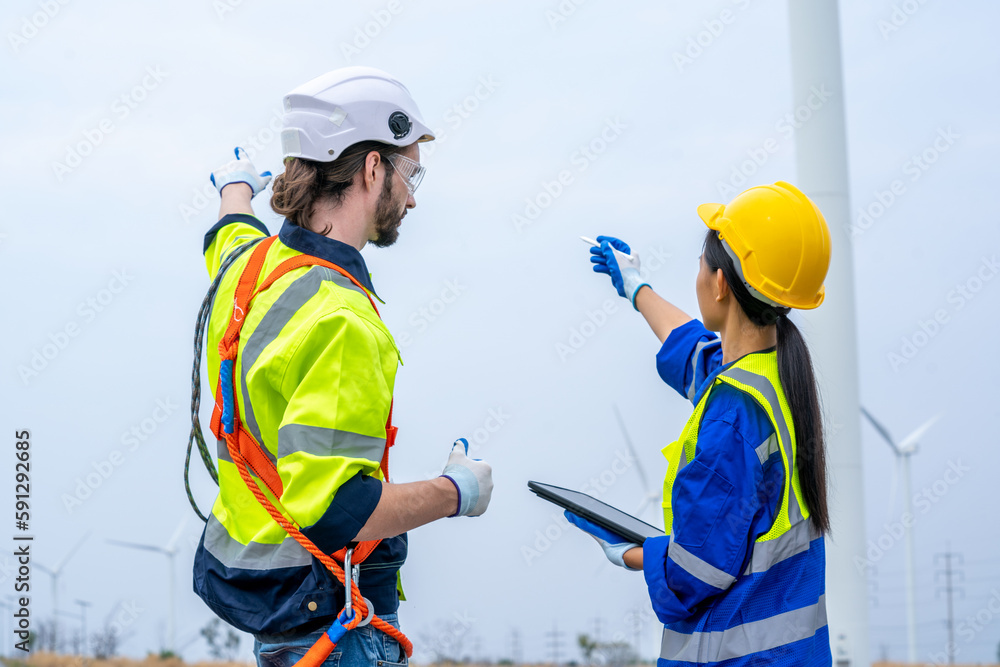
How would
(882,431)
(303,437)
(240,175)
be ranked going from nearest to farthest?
1. (303,437)
2. (240,175)
3. (882,431)

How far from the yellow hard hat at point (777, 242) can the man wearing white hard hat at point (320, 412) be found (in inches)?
49.3

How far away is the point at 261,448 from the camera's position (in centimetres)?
291

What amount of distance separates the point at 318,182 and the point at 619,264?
5.93 ft

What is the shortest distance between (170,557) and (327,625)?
17736 mm

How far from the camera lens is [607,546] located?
3.40 metres

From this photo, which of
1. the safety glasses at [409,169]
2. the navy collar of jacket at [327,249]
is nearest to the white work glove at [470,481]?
the navy collar of jacket at [327,249]

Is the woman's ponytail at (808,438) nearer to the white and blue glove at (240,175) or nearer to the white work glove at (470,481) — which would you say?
the white work glove at (470,481)

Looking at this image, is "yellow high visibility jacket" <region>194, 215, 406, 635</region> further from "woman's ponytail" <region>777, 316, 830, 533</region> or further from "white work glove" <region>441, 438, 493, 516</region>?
"woman's ponytail" <region>777, 316, 830, 533</region>

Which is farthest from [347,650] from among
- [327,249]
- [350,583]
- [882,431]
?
[882,431]

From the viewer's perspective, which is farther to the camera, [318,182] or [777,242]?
[777,242]

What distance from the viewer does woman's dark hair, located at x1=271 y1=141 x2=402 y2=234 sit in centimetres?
309

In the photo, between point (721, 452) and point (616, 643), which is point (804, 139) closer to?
point (721, 452)

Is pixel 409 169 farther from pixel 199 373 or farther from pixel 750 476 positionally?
pixel 750 476

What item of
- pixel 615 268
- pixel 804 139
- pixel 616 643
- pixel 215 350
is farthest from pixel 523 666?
pixel 215 350
